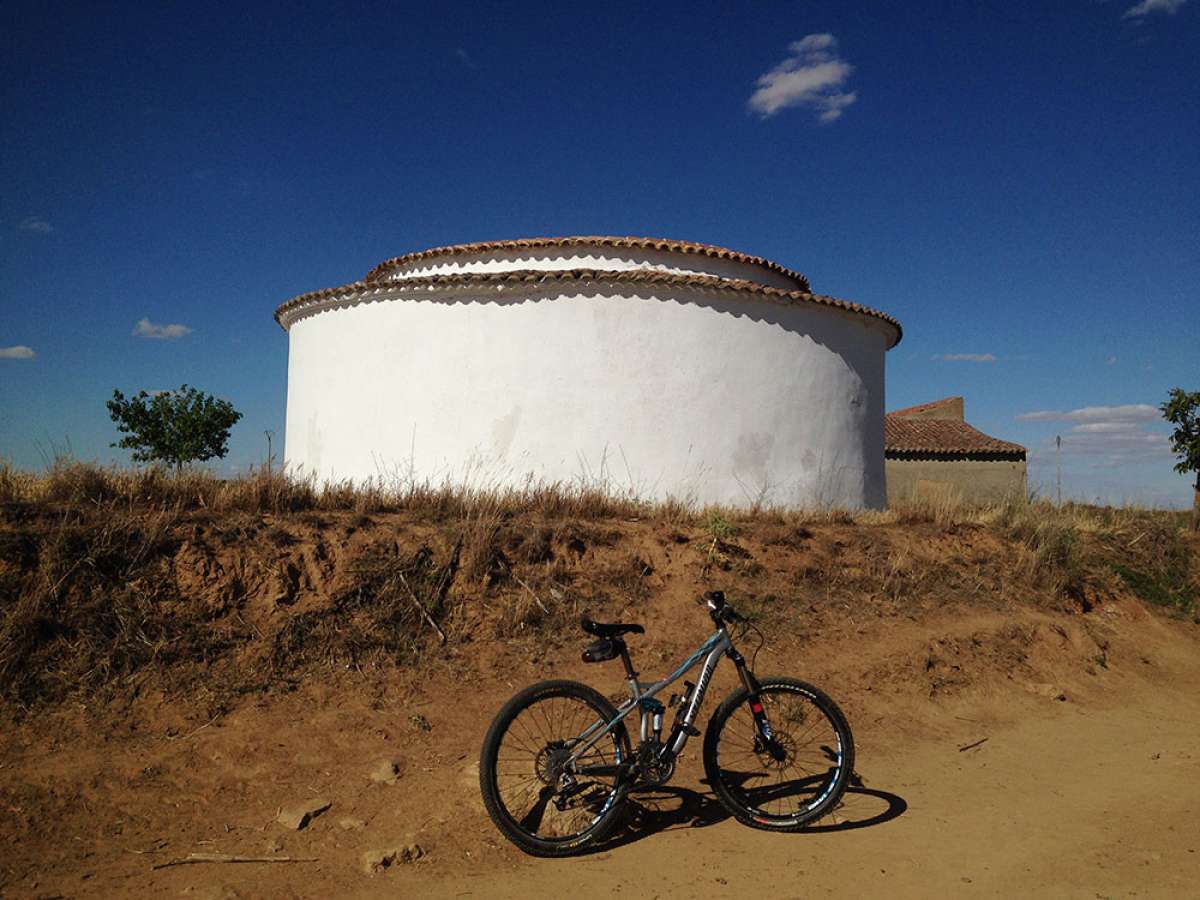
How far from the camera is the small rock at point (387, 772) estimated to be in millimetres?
5096

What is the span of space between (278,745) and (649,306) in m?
7.81

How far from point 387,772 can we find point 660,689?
75.7 inches

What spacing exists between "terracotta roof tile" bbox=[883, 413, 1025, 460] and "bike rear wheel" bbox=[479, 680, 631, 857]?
23827mm

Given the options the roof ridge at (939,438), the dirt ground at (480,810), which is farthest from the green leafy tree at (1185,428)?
the dirt ground at (480,810)

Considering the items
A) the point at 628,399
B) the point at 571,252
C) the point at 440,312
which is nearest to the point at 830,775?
the point at 628,399

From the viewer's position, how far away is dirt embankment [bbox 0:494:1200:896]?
14.5ft

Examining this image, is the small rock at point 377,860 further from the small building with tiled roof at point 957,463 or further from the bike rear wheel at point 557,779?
the small building with tiled roof at point 957,463

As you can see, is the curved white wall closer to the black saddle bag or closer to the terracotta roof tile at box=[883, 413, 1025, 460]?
the black saddle bag

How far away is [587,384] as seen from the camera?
11.4 meters

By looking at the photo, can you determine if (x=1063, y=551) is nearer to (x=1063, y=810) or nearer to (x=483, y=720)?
(x=1063, y=810)

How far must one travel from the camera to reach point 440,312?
1163cm

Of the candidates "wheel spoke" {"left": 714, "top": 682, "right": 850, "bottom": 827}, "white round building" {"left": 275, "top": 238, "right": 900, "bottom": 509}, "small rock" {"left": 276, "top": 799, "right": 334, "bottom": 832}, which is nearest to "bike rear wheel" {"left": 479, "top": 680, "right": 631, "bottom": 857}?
"wheel spoke" {"left": 714, "top": 682, "right": 850, "bottom": 827}

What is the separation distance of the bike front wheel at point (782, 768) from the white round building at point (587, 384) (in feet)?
19.9

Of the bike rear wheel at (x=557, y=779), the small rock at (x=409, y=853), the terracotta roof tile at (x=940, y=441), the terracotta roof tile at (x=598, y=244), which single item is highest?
the terracotta roof tile at (x=598, y=244)
